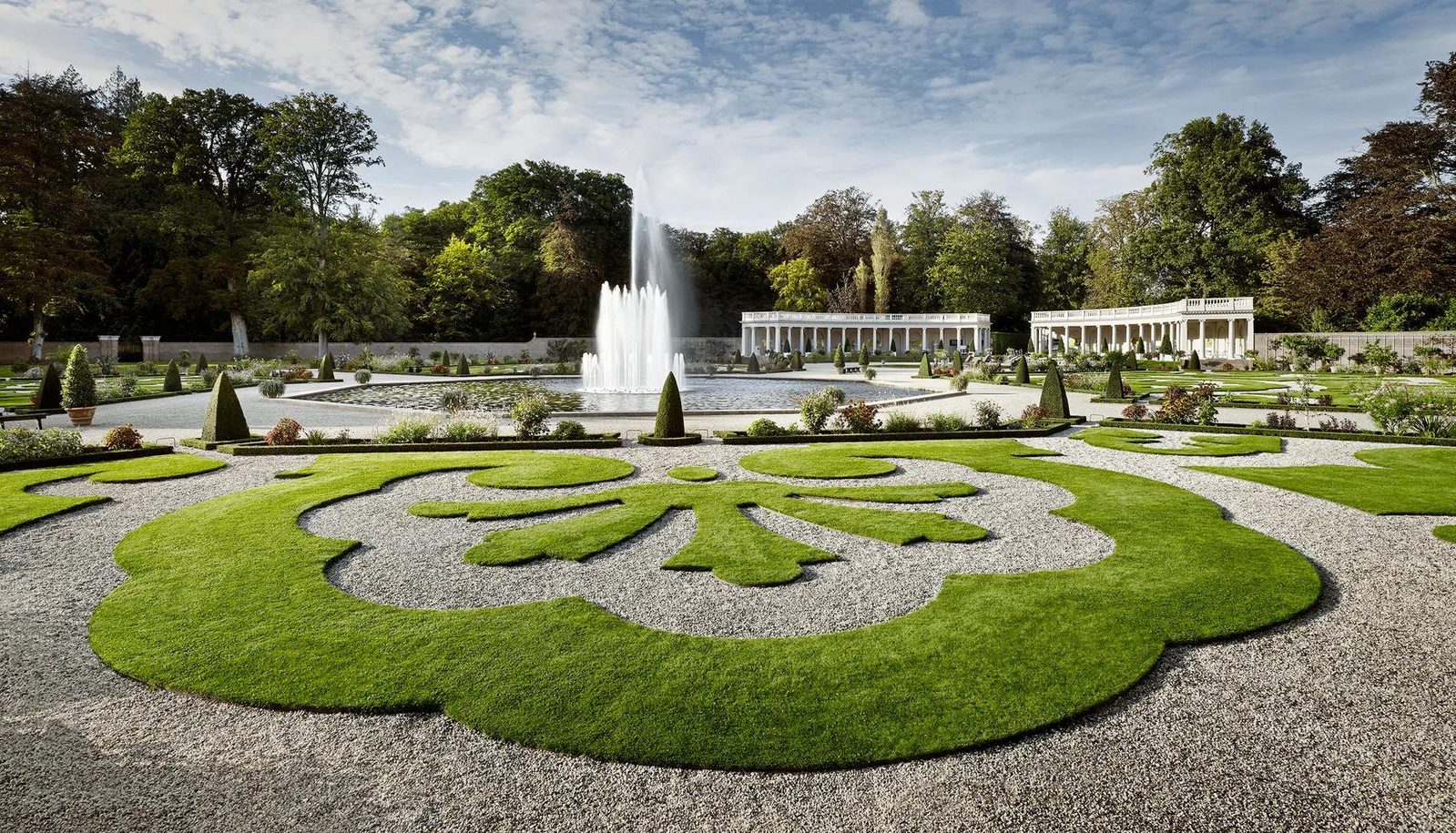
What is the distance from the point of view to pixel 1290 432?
2020cm

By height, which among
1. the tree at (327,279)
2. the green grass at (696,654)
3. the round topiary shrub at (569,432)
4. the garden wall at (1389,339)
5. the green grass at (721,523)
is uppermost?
the tree at (327,279)

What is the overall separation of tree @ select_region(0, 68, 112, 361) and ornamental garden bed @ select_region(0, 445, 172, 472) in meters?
29.4

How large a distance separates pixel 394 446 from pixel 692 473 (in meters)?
8.07

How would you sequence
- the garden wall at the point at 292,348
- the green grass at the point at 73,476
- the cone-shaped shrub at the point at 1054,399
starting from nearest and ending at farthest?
the green grass at the point at 73,476
the cone-shaped shrub at the point at 1054,399
the garden wall at the point at 292,348

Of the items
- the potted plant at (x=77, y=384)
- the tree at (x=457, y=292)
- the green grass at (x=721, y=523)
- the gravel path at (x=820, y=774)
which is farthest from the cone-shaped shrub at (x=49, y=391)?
the tree at (x=457, y=292)

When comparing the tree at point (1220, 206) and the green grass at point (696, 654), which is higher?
the tree at point (1220, 206)

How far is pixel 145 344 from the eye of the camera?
5881cm

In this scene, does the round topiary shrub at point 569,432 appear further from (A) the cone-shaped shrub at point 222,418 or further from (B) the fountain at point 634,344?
(B) the fountain at point 634,344

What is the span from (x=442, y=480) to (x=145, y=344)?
5898 cm

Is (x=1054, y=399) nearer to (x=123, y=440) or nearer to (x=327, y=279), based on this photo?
(x=123, y=440)

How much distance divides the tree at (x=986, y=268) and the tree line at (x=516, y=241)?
27 centimetres

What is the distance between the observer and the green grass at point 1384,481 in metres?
11.8

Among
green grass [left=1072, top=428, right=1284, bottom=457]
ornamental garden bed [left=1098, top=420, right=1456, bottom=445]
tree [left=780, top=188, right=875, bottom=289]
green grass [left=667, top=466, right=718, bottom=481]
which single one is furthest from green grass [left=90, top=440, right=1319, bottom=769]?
tree [left=780, top=188, right=875, bottom=289]

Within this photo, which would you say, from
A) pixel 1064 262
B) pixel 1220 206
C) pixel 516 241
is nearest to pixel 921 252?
pixel 1064 262
